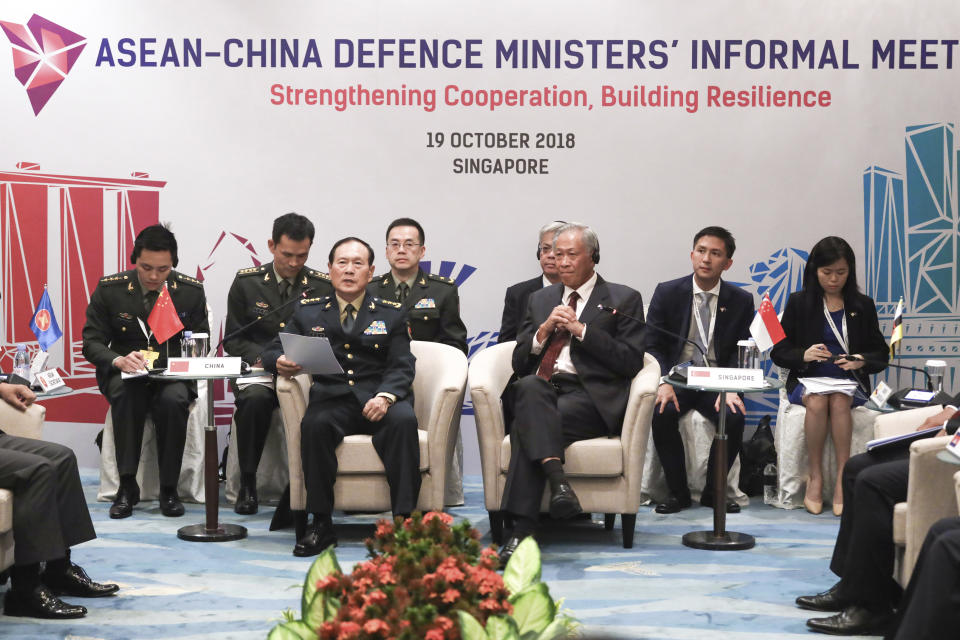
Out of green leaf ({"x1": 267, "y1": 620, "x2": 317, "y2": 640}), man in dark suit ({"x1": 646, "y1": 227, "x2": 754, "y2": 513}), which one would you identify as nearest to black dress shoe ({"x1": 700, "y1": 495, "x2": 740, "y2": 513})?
man in dark suit ({"x1": 646, "y1": 227, "x2": 754, "y2": 513})

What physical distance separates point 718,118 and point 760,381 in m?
2.21

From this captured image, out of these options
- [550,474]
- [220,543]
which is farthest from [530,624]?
[220,543]

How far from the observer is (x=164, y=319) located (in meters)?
5.11

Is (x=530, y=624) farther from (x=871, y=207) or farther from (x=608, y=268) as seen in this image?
(x=871, y=207)

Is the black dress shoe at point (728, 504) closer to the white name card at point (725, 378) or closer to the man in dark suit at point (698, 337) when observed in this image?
the man in dark suit at point (698, 337)

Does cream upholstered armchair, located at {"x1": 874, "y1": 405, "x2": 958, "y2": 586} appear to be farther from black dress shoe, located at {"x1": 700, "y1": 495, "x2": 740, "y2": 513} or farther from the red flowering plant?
black dress shoe, located at {"x1": 700, "y1": 495, "x2": 740, "y2": 513}

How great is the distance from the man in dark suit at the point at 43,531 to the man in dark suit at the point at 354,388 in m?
0.99

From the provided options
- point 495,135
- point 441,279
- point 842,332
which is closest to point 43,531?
point 441,279

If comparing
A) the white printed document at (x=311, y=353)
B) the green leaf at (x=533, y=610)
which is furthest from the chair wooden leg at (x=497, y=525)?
the green leaf at (x=533, y=610)

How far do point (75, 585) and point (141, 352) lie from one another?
157 centimetres

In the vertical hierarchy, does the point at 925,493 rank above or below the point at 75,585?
above

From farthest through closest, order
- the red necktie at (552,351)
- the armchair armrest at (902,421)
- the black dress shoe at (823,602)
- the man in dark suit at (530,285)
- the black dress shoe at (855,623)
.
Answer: the man in dark suit at (530,285) < the red necktie at (552,351) < the armchair armrest at (902,421) < the black dress shoe at (823,602) < the black dress shoe at (855,623)

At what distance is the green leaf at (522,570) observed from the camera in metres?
2.43

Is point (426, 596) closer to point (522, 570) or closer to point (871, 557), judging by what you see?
point (522, 570)
